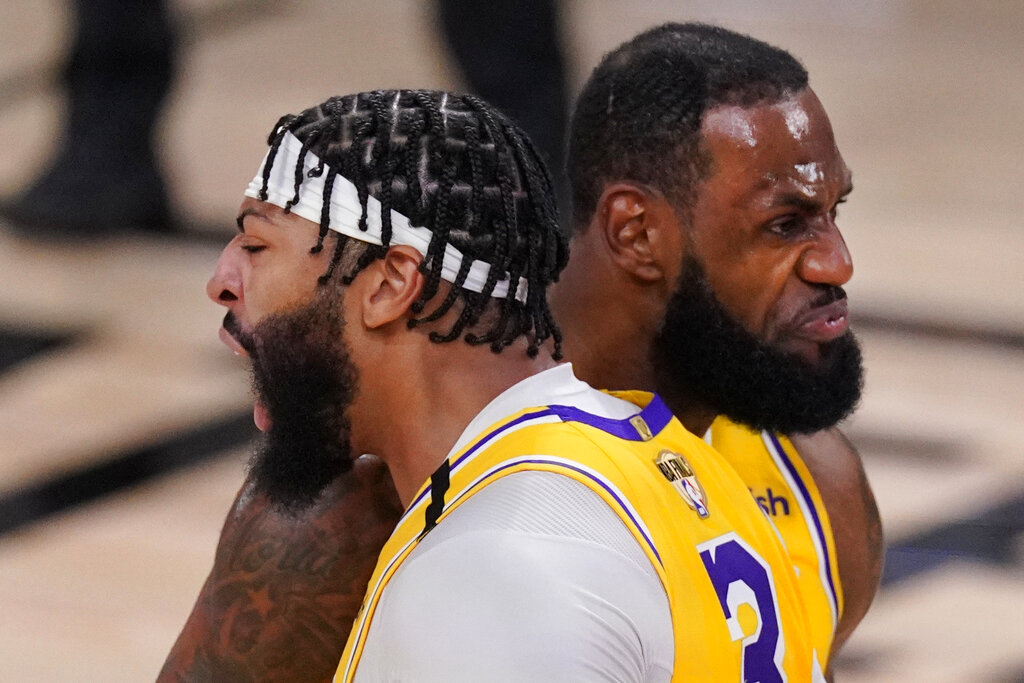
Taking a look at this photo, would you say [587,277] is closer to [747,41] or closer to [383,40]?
[747,41]

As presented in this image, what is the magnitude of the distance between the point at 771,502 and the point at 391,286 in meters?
0.85

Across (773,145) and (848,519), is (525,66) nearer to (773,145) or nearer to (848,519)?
(848,519)

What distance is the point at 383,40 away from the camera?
31.8 feet

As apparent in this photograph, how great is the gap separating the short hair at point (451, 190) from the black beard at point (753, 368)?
0.42m

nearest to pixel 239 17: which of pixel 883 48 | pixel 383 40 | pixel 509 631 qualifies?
pixel 383 40

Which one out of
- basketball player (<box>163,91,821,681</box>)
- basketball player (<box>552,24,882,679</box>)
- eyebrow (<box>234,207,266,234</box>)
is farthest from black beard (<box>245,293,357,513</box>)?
basketball player (<box>552,24,882,679</box>)

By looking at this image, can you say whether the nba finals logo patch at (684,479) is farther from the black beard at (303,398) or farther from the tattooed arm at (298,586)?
the tattooed arm at (298,586)

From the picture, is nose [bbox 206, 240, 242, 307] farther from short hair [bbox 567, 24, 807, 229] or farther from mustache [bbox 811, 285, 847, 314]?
mustache [bbox 811, 285, 847, 314]

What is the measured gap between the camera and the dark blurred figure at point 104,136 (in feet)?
21.0

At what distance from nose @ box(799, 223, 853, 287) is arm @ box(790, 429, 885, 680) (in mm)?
361

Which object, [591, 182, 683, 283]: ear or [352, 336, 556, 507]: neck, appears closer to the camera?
[352, 336, 556, 507]: neck

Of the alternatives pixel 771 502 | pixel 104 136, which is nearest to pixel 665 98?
pixel 771 502

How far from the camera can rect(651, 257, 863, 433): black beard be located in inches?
90.1

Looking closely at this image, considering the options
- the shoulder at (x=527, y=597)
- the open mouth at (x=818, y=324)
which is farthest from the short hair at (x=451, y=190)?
the open mouth at (x=818, y=324)
